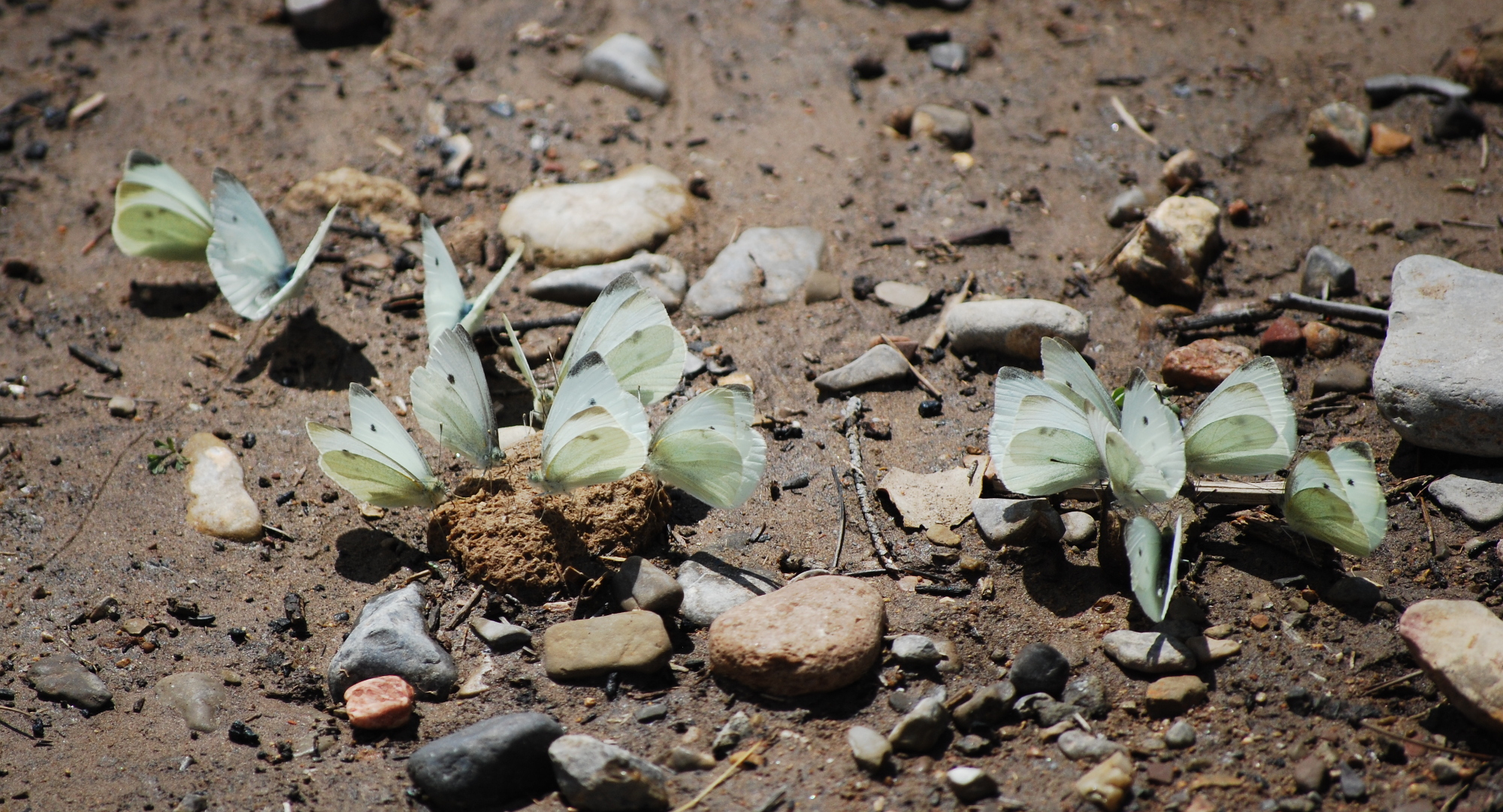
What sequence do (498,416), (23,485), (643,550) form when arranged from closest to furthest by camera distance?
1. (643,550)
2. (23,485)
3. (498,416)

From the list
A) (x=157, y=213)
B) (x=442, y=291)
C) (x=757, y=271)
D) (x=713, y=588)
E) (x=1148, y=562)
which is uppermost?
(x=157, y=213)

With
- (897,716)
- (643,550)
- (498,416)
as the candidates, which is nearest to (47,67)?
(498,416)

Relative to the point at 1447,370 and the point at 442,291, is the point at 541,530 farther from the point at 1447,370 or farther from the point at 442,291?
the point at 1447,370

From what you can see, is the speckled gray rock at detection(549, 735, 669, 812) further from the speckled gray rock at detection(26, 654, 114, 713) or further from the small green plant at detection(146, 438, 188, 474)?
the small green plant at detection(146, 438, 188, 474)

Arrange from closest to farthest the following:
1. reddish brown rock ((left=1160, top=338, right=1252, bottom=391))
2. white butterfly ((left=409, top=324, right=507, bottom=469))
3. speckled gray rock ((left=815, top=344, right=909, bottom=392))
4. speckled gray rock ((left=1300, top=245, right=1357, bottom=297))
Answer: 1. white butterfly ((left=409, top=324, right=507, bottom=469))
2. reddish brown rock ((left=1160, top=338, right=1252, bottom=391))
3. speckled gray rock ((left=815, top=344, right=909, bottom=392))
4. speckled gray rock ((left=1300, top=245, right=1357, bottom=297))

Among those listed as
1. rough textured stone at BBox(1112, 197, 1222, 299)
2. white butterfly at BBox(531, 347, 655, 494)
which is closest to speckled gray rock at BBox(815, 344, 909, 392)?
white butterfly at BBox(531, 347, 655, 494)

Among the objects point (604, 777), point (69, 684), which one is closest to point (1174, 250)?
point (604, 777)

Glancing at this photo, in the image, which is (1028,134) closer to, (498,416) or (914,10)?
(914,10)
